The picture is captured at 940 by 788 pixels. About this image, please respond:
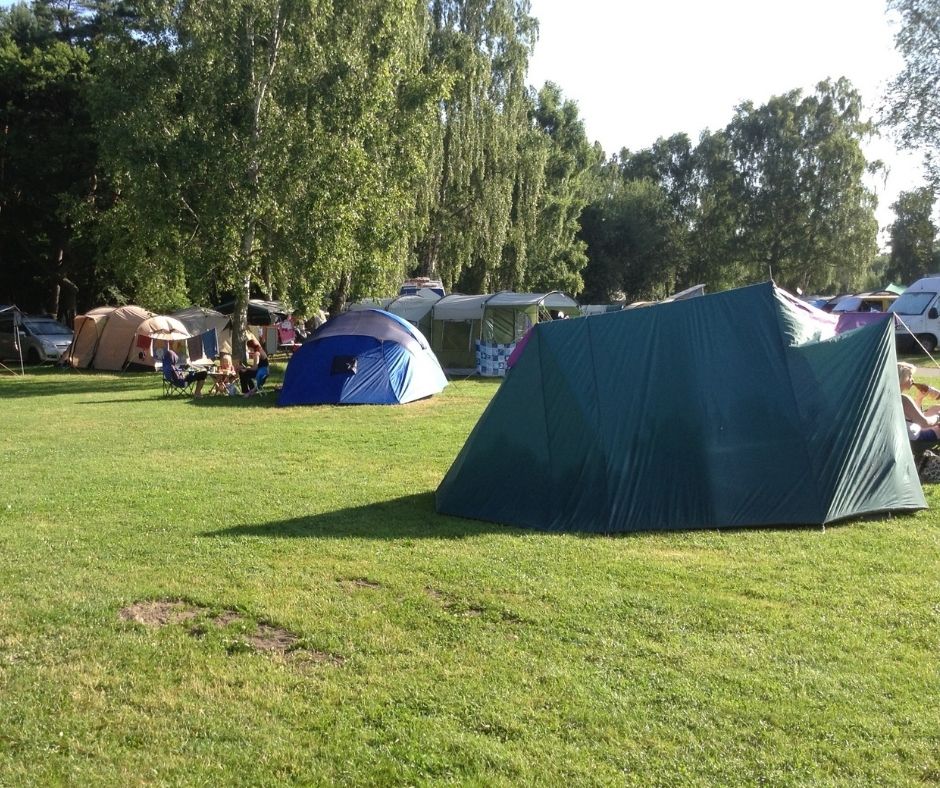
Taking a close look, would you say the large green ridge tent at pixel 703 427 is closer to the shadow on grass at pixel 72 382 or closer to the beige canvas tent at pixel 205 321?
the shadow on grass at pixel 72 382

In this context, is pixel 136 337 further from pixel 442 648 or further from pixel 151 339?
pixel 442 648

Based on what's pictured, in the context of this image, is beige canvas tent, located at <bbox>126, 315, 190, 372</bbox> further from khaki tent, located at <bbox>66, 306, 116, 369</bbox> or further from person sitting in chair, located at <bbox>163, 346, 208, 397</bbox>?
person sitting in chair, located at <bbox>163, 346, 208, 397</bbox>

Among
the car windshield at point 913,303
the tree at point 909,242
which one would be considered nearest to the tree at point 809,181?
the tree at point 909,242

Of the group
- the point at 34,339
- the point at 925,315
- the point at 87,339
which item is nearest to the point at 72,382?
the point at 87,339

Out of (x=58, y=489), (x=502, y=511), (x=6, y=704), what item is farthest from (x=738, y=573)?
(x=58, y=489)

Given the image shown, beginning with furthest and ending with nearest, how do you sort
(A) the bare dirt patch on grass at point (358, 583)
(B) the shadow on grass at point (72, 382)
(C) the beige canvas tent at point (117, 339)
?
(C) the beige canvas tent at point (117, 339) < (B) the shadow on grass at point (72, 382) < (A) the bare dirt patch on grass at point (358, 583)

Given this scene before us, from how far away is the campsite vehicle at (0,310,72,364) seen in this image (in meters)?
25.9

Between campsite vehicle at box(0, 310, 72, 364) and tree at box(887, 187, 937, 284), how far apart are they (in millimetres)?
45691

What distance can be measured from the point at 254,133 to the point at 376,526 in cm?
1469

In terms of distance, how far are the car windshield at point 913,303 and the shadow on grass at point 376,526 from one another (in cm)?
2492

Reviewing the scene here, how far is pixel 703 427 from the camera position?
6.58m

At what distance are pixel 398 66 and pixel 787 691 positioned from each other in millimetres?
19646

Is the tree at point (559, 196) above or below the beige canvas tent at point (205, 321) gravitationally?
above

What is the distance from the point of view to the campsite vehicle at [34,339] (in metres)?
25.9
